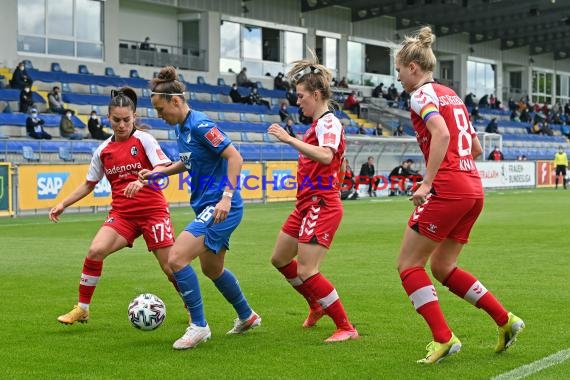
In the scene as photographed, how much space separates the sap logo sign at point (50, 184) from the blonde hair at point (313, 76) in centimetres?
1663

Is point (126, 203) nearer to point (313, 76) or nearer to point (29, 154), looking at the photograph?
point (313, 76)

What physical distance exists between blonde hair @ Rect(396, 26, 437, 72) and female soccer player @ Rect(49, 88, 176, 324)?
2.44m

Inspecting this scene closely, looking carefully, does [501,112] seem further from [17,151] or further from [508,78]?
[17,151]

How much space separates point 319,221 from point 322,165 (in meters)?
0.43

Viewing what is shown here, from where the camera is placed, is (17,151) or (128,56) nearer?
(17,151)

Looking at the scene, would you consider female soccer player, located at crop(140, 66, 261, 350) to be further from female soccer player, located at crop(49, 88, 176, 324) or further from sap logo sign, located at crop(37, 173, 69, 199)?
sap logo sign, located at crop(37, 173, 69, 199)

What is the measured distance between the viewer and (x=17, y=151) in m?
24.2

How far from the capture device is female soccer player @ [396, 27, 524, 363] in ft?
20.0

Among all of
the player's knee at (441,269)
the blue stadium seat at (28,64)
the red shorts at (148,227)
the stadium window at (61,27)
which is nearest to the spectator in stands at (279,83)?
the stadium window at (61,27)

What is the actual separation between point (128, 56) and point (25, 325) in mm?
31630

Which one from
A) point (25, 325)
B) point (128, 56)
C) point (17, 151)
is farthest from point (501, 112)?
point (25, 325)

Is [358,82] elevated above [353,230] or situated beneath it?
elevated above

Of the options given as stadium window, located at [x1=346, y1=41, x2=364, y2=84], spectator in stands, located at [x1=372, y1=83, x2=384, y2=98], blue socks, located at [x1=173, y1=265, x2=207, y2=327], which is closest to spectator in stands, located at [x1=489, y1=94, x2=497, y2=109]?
stadium window, located at [x1=346, y1=41, x2=364, y2=84]

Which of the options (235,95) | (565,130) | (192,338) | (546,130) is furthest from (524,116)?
(192,338)
